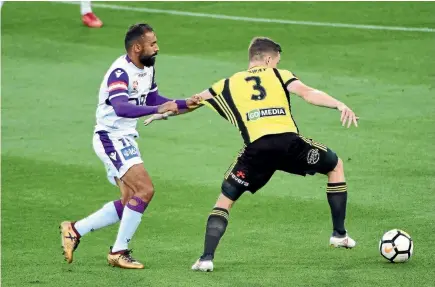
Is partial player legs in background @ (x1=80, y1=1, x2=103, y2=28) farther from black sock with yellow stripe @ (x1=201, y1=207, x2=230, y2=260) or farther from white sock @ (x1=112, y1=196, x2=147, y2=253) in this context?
black sock with yellow stripe @ (x1=201, y1=207, x2=230, y2=260)

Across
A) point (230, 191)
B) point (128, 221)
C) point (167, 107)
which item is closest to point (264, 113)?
point (230, 191)

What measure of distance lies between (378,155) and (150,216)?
12.5 ft

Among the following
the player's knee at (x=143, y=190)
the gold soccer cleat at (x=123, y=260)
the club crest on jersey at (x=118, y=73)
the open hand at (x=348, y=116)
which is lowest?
the gold soccer cleat at (x=123, y=260)

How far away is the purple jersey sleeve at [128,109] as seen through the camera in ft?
33.6

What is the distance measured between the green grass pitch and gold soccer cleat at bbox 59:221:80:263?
15 cm

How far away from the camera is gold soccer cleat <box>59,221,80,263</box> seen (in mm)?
10766

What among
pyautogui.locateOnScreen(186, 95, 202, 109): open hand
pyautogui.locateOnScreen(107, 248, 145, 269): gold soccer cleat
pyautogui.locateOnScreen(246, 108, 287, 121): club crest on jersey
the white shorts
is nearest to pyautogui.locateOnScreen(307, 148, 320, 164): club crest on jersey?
pyautogui.locateOnScreen(246, 108, 287, 121): club crest on jersey

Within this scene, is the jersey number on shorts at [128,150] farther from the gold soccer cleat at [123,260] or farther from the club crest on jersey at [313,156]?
the club crest on jersey at [313,156]

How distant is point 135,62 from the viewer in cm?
1073

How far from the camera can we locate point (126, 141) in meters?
10.8

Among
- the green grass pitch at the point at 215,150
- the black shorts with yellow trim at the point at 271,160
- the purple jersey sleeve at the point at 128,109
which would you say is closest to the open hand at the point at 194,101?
the purple jersey sleeve at the point at 128,109

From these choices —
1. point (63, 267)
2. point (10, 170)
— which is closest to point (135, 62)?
point (63, 267)

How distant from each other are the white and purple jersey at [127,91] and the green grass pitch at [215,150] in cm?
133

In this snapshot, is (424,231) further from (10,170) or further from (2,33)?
(2,33)
